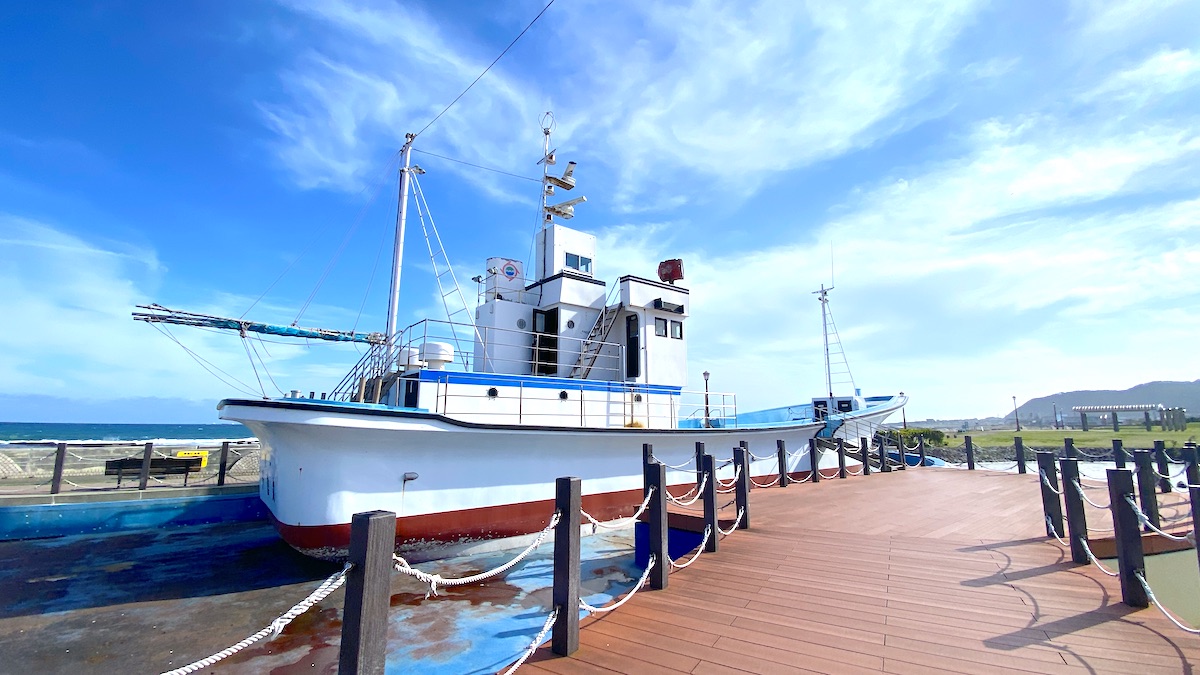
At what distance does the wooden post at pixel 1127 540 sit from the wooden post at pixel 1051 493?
206 cm

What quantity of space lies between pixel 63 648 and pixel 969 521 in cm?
1060

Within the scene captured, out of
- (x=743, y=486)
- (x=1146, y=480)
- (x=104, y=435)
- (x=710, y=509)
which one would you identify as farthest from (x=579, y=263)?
(x=104, y=435)

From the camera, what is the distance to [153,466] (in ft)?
40.7

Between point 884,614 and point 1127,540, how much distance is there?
6.52 feet

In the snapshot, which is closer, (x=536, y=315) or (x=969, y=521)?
(x=969, y=521)

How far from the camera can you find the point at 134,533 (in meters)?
10.3

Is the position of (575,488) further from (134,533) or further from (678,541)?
(134,533)

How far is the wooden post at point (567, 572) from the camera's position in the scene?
11.3ft

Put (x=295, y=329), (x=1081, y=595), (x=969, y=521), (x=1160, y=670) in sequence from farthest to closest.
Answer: (x=295, y=329) → (x=969, y=521) → (x=1081, y=595) → (x=1160, y=670)

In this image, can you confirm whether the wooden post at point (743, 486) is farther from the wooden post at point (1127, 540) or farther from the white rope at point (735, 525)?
the wooden post at point (1127, 540)

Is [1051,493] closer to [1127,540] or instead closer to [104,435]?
[1127,540]

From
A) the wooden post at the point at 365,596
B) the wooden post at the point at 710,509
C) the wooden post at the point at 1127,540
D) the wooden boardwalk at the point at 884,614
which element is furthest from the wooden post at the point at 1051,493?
the wooden post at the point at 365,596

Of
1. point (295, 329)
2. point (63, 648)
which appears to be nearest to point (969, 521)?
point (63, 648)

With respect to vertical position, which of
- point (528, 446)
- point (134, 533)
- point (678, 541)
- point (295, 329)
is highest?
point (295, 329)
